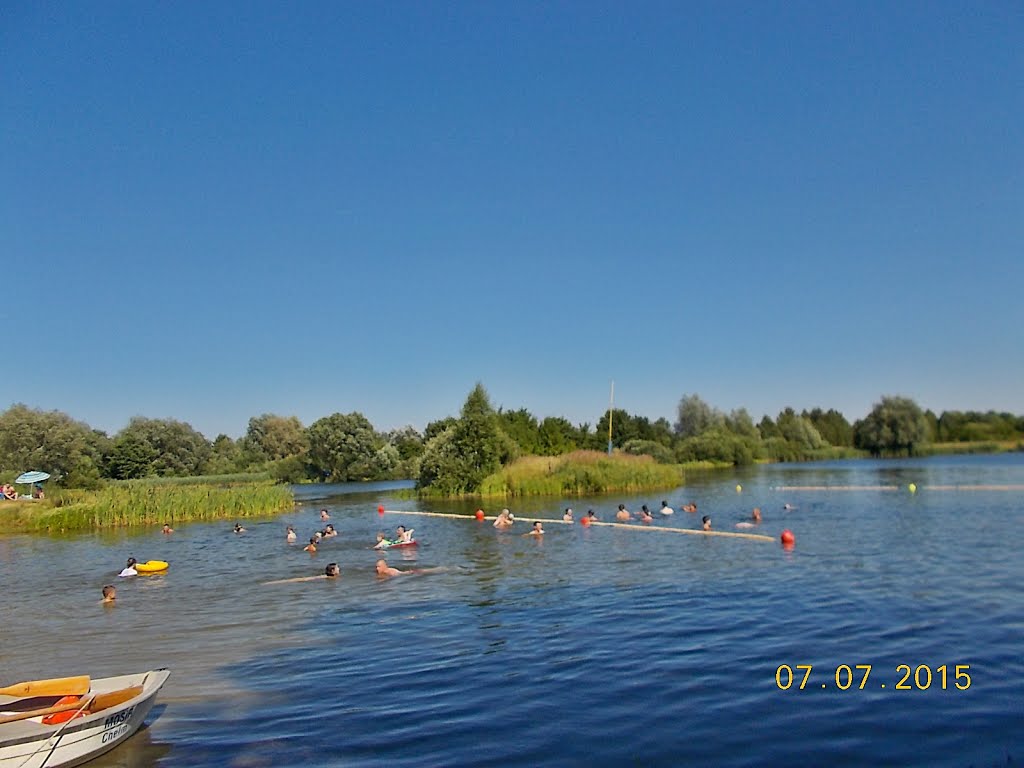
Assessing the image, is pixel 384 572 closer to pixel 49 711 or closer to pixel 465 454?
pixel 49 711

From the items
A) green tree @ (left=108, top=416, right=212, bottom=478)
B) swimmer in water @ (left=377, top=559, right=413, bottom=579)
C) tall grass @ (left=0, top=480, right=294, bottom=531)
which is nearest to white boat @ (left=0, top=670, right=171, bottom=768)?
swimmer in water @ (left=377, top=559, right=413, bottom=579)

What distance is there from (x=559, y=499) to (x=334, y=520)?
13094mm

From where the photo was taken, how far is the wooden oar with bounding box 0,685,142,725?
9.43 meters

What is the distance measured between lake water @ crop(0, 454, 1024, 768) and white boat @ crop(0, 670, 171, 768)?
42 cm

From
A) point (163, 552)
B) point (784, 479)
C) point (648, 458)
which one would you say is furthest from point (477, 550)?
point (784, 479)

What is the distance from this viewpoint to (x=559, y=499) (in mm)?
47594

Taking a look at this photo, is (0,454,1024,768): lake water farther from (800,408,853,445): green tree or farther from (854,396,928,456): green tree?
(800,408,853,445): green tree

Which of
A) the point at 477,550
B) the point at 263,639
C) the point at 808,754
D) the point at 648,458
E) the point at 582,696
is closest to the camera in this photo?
the point at 808,754

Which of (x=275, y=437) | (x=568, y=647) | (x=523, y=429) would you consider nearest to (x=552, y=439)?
(x=523, y=429)

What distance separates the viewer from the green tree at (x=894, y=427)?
2835 inches

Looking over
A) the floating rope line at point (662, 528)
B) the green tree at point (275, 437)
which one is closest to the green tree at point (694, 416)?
the green tree at point (275, 437)

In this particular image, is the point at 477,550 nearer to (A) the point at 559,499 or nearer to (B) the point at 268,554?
(B) the point at 268,554

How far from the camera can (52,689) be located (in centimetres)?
1016
